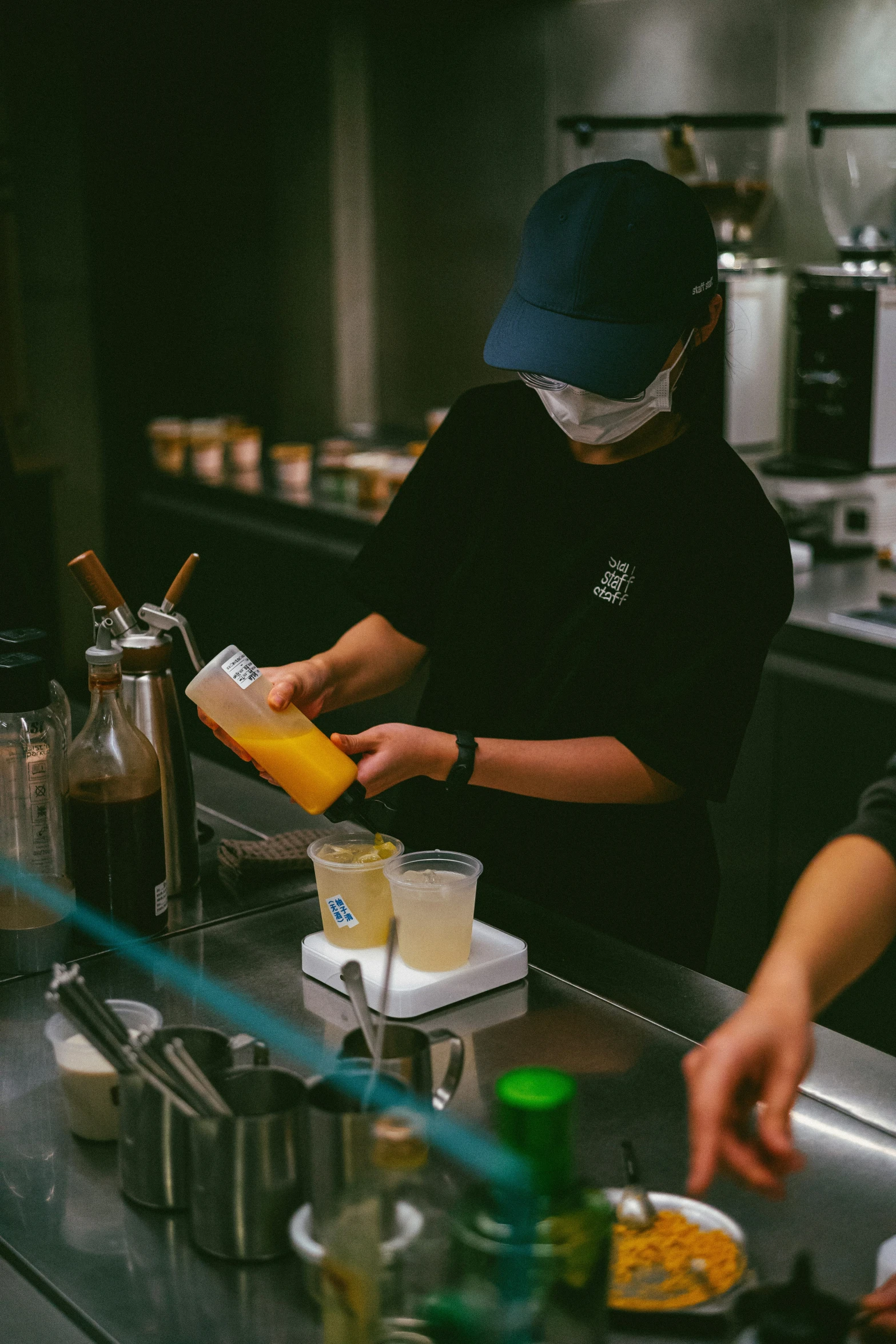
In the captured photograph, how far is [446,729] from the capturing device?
175 centimetres

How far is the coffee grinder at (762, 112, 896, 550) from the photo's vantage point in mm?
2805

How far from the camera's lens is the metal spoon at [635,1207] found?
96cm

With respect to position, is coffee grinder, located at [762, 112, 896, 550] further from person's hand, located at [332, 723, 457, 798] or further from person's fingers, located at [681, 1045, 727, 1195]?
person's fingers, located at [681, 1045, 727, 1195]

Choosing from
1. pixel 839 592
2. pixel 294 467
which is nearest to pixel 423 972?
pixel 839 592

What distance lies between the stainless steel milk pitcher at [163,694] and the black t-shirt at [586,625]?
343mm

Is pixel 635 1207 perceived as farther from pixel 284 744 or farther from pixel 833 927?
pixel 284 744

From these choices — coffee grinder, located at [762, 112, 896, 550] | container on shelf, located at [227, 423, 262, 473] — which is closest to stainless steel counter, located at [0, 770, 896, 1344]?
coffee grinder, located at [762, 112, 896, 550]

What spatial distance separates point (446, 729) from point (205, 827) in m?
0.31

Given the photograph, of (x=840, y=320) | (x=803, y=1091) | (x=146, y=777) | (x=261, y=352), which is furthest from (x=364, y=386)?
(x=803, y=1091)

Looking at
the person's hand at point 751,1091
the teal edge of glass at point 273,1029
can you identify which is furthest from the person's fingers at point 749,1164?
the teal edge of glass at point 273,1029

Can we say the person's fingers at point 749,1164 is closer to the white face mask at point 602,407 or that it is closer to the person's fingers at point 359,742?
the person's fingers at point 359,742

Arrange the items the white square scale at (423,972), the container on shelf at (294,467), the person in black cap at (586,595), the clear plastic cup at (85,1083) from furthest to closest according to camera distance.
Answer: the container on shelf at (294,467) → the person in black cap at (586,595) → the white square scale at (423,972) → the clear plastic cup at (85,1083)

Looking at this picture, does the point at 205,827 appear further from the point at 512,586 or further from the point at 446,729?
the point at 512,586

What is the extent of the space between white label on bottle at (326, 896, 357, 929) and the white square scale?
27 mm
